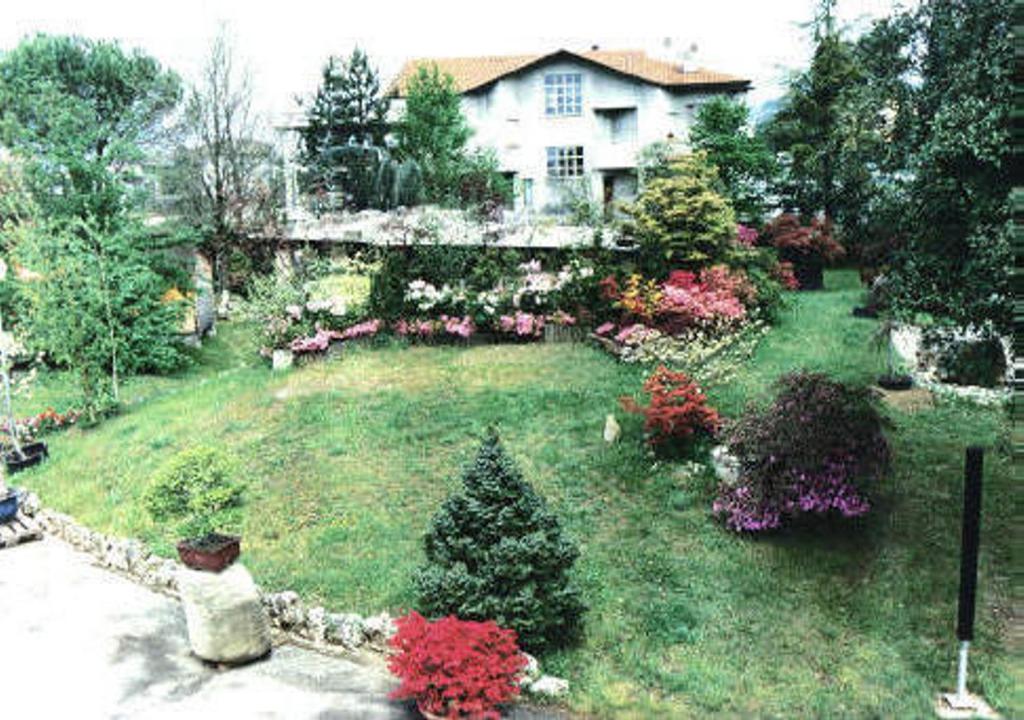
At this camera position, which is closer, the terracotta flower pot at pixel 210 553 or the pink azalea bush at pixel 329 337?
the terracotta flower pot at pixel 210 553

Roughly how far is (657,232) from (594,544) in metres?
8.72

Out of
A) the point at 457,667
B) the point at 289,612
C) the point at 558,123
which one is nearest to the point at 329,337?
the point at 289,612

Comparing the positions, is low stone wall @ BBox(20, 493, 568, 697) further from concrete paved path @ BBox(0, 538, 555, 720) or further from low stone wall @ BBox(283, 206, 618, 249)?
low stone wall @ BBox(283, 206, 618, 249)

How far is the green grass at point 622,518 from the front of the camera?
6.62 metres

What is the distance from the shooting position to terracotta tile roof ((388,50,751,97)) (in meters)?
33.5

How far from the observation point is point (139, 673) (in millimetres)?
7324

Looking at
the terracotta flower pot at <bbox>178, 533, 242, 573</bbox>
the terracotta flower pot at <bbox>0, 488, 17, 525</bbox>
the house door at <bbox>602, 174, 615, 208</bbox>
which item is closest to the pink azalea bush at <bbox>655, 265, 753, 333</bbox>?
the terracotta flower pot at <bbox>178, 533, 242, 573</bbox>

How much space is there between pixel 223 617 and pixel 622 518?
406 centimetres

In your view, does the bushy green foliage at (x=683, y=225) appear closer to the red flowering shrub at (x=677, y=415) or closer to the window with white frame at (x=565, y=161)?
the red flowering shrub at (x=677, y=415)

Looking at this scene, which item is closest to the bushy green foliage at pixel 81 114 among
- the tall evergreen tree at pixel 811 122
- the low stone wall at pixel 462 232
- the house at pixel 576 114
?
the low stone wall at pixel 462 232

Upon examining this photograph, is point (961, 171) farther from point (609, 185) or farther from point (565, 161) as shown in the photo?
point (609, 185)

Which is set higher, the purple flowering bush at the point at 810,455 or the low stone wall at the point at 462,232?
the low stone wall at the point at 462,232

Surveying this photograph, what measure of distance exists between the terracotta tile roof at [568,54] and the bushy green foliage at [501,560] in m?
Answer: 27.4

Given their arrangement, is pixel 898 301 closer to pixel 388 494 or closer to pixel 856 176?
pixel 856 176
